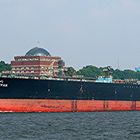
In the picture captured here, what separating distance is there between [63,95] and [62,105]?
5.66 feet

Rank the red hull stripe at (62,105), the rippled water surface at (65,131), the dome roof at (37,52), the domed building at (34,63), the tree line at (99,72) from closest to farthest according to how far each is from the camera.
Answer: the rippled water surface at (65,131), the red hull stripe at (62,105), the domed building at (34,63), the tree line at (99,72), the dome roof at (37,52)

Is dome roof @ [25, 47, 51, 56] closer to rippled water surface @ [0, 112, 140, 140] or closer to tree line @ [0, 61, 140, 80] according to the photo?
tree line @ [0, 61, 140, 80]

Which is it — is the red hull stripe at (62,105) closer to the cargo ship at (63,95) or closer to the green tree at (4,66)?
the cargo ship at (63,95)

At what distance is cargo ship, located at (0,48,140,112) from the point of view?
288ft

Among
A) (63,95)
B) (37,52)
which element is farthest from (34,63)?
(63,95)

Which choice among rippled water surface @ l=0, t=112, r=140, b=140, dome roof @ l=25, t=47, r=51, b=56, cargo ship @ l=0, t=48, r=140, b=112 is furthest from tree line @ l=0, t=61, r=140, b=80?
rippled water surface @ l=0, t=112, r=140, b=140

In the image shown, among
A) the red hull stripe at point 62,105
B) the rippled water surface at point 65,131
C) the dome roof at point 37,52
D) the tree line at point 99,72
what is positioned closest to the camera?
the rippled water surface at point 65,131

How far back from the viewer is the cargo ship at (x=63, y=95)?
288ft

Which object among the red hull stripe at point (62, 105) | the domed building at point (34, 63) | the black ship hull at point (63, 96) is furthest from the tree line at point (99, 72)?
the red hull stripe at point (62, 105)

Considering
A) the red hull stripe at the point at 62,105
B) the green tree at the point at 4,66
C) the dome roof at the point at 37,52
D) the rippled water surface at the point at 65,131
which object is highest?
the dome roof at the point at 37,52

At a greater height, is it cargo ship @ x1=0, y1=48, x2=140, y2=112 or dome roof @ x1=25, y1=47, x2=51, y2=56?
dome roof @ x1=25, y1=47, x2=51, y2=56

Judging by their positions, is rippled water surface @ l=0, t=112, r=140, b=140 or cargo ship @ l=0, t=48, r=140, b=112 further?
cargo ship @ l=0, t=48, r=140, b=112

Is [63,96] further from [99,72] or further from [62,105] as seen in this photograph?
[99,72]

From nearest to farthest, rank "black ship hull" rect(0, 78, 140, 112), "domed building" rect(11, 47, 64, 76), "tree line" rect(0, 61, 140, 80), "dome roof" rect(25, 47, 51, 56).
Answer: "black ship hull" rect(0, 78, 140, 112) < "domed building" rect(11, 47, 64, 76) < "tree line" rect(0, 61, 140, 80) < "dome roof" rect(25, 47, 51, 56)
